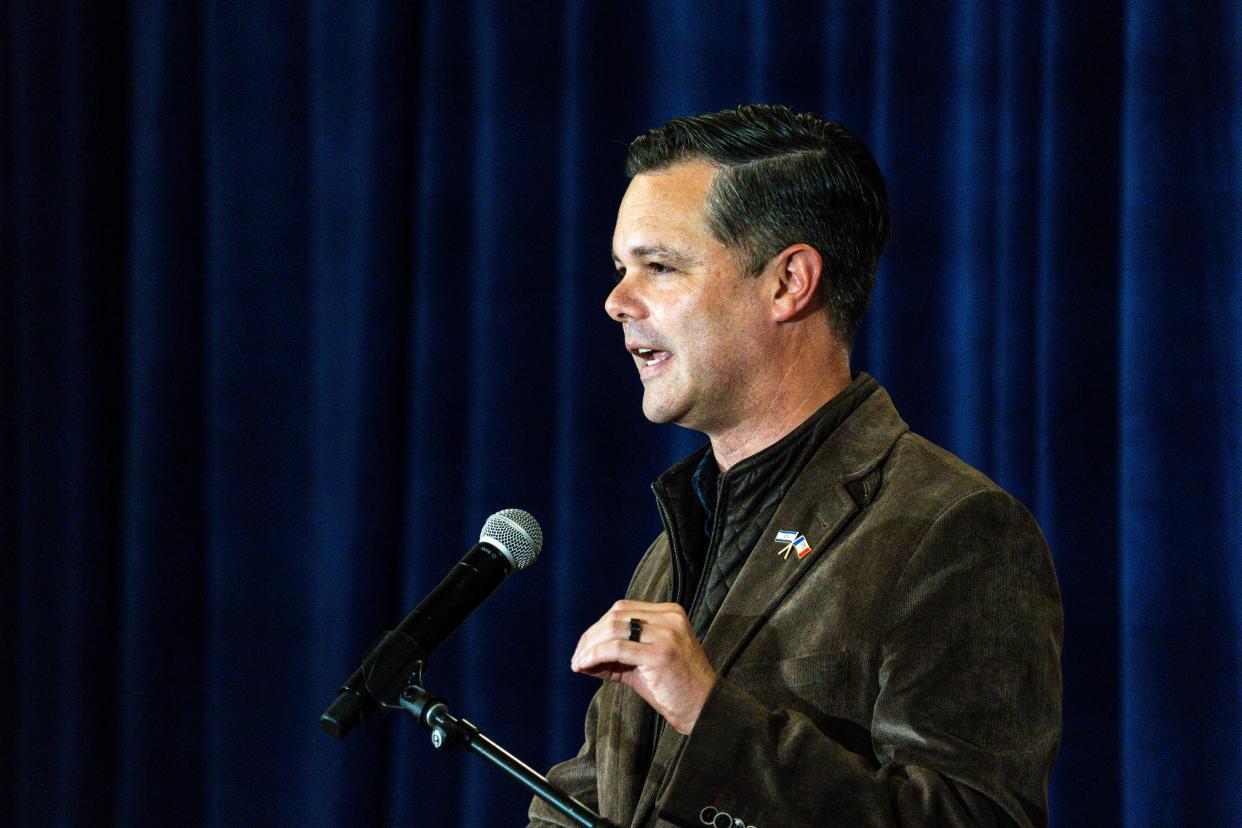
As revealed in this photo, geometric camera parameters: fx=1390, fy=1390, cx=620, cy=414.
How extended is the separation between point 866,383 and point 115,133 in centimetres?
220

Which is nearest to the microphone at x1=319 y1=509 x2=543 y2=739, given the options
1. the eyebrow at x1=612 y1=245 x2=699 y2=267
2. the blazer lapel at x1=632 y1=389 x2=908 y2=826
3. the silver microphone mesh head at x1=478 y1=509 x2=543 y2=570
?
the silver microphone mesh head at x1=478 y1=509 x2=543 y2=570

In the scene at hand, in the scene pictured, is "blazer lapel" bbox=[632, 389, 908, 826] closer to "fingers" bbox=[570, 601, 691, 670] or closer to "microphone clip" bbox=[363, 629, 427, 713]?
"fingers" bbox=[570, 601, 691, 670]

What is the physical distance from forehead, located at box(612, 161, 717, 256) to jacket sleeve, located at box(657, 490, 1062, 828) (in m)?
0.58

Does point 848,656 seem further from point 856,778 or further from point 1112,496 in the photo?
point 1112,496

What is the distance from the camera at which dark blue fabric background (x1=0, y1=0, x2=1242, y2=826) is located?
2404 mm

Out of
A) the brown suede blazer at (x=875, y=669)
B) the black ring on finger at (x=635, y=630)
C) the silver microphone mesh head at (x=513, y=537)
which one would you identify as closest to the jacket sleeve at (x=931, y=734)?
the brown suede blazer at (x=875, y=669)

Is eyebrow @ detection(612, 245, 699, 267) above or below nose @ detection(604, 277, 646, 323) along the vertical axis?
above

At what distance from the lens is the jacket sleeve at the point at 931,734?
1304 millimetres

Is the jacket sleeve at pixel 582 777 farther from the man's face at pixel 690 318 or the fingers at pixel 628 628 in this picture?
the fingers at pixel 628 628

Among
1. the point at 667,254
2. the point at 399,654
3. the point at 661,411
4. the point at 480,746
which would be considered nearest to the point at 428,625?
the point at 399,654

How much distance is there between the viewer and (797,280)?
177 cm

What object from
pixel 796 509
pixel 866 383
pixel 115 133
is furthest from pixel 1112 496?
pixel 115 133

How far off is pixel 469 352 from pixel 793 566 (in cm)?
155

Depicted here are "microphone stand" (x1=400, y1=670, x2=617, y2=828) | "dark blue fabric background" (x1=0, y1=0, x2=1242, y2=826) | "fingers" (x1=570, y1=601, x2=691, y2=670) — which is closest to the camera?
"microphone stand" (x1=400, y1=670, x2=617, y2=828)
